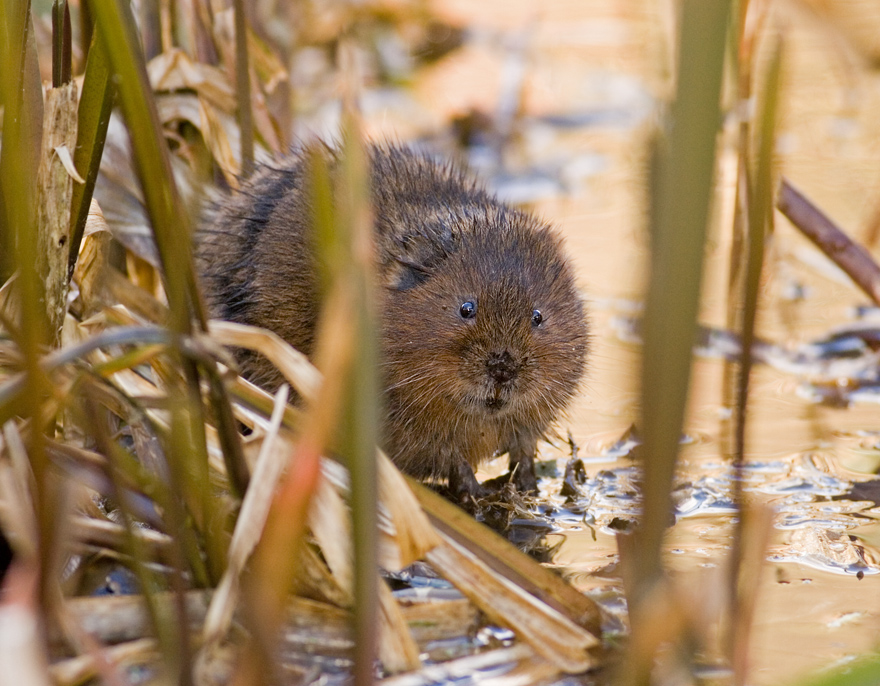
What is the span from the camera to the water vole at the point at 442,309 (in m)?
2.96

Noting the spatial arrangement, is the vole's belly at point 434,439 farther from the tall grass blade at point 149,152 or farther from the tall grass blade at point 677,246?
the tall grass blade at point 677,246

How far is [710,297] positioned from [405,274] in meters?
1.74

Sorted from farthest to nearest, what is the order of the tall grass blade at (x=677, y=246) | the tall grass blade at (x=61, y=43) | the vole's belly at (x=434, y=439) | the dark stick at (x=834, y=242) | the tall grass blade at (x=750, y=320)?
the dark stick at (x=834, y=242) → the vole's belly at (x=434, y=439) → the tall grass blade at (x=61, y=43) → the tall grass blade at (x=750, y=320) → the tall grass blade at (x=677, y=246)

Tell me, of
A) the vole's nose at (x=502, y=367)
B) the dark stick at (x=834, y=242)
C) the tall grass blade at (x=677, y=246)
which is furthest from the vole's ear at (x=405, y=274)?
the tall grass blade at (x=677, y=246)

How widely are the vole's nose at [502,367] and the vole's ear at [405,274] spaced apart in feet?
1.19

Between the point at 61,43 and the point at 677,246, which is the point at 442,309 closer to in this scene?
the point at 61,43

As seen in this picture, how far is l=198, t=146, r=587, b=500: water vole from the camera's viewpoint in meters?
2.96

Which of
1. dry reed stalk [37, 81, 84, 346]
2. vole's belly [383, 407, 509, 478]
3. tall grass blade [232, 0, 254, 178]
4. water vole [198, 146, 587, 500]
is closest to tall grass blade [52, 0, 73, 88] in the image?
dry reed stalk [37, 81, 84, 346]

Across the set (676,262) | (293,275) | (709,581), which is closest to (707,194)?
(676,262)

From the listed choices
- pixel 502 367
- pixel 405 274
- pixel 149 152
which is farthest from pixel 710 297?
pixel 149 152

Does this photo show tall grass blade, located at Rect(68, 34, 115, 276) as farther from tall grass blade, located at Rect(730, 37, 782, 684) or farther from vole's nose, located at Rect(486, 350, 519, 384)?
tall grass blade, located at Rect(730, 37, 782, 684)

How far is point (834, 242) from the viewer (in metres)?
3.53

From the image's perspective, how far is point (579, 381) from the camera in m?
3.25

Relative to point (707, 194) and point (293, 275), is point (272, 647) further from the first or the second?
point (293, 275)
